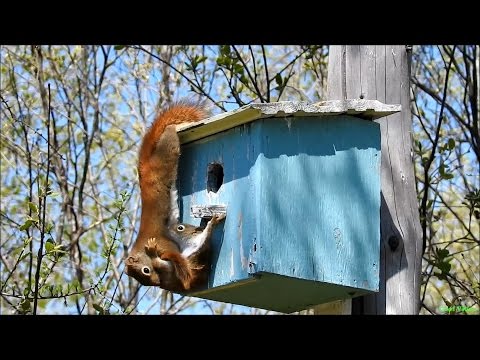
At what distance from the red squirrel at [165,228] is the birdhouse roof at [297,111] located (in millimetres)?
299

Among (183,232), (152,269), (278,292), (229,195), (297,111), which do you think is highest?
(297,111)

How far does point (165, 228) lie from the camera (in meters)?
4.86

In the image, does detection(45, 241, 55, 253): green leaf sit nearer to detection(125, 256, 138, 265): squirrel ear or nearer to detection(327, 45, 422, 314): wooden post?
detection(125, 256, 138, 265): squirrel ear

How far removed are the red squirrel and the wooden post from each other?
2.34ft

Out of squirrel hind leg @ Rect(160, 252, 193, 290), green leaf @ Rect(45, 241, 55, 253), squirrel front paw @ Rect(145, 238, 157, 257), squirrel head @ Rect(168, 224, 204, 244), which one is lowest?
squirrel hind leg @ Rect(160, 252, 193, 290)

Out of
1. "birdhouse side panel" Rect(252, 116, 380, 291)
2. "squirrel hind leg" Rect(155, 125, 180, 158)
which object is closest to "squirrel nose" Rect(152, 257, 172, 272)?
"squirrel hind leg" Rect(155, 125, 180, 158)

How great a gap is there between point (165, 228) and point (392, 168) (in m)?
1.05

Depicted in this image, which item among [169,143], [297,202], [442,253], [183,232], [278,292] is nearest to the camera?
[297,202]

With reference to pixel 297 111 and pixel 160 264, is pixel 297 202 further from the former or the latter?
pixel 160 264

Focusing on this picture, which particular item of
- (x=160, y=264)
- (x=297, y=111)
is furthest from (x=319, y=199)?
(x=160, y=264)

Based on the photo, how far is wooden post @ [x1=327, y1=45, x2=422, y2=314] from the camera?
4.59 m
